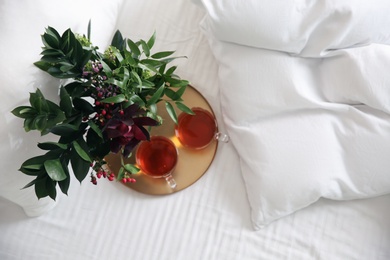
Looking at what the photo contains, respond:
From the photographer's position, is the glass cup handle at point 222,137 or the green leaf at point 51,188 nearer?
the green leaf at point 51,188

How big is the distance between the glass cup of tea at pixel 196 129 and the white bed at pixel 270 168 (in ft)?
0.15

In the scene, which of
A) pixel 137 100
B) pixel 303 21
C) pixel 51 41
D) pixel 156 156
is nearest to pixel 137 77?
pixel 137 100

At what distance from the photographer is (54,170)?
55cm

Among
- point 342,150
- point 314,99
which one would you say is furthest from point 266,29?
point 342,150

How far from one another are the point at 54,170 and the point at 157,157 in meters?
0.29

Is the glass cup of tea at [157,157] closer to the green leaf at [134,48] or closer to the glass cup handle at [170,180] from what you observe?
the glass cup handle at [170,180]

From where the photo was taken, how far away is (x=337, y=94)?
0.79 m

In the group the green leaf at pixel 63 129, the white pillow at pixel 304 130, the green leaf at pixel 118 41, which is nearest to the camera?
the green leaf at pixel 63 129

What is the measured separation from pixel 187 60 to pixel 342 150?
0.40 metres

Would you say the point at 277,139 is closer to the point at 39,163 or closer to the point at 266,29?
the point at 266,29

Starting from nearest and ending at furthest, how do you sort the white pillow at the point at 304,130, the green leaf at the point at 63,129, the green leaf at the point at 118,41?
the green leaf at the point at 63,129 < the green leaf at the point at 118,41 < the white pillow at the point at 304,130

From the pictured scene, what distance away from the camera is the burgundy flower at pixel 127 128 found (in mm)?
565

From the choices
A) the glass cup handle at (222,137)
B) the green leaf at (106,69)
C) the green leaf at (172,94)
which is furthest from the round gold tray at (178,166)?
the green leaf at (106,69)

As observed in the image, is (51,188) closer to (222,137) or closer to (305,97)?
(222,137)
